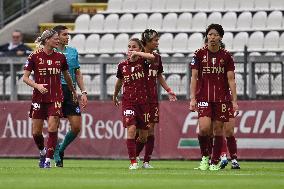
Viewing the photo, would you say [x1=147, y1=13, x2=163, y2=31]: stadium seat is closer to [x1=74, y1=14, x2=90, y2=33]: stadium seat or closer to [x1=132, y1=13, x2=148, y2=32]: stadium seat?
[x1=132, y1=13, x2=148, y2=32]: stadium seat

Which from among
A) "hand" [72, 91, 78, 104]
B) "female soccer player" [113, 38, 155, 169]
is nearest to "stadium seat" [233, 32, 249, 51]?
"hand" [72, 91, 78, 104]

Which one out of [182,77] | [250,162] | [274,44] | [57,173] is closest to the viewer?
[57,173]

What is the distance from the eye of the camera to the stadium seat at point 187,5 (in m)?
30.4

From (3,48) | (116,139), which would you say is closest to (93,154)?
(116,139)

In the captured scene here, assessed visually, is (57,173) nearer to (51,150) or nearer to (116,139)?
A: (51,150)

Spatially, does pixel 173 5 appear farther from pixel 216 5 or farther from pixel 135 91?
pixel 135 91

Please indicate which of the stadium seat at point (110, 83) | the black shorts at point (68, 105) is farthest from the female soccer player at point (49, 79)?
the stadium seat at point (110, 83)

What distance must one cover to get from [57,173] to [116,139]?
922cm

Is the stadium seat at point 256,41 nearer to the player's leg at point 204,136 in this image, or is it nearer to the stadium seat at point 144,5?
the stadium seat at point 144,5

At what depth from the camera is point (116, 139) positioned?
24688 millimetres

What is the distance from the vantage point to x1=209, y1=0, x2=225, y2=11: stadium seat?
98.7ft

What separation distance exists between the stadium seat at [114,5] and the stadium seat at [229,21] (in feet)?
10.9

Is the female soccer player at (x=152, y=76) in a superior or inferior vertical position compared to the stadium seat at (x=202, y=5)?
inferior

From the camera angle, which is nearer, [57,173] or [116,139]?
[57,173]
